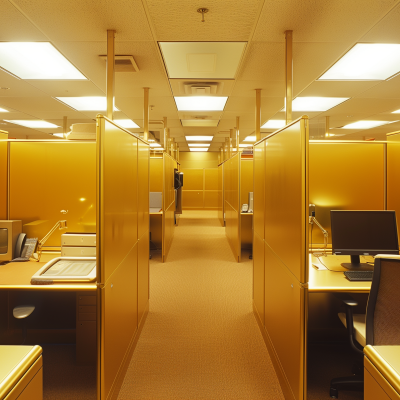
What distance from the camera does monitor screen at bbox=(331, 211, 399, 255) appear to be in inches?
91.4

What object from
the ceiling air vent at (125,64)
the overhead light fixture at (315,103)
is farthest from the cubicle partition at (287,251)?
the overhead light fixture at (315,103)

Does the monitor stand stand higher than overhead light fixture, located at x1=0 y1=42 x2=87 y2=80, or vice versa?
overhead light fixture, located at x1=0 y1=42 x2=87 y2=80

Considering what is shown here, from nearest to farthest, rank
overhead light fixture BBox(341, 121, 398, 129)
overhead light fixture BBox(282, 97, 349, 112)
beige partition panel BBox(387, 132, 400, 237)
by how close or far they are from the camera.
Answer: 1. beige partition panel BBox(387, 132, 400, 237)
2. overhead light fixture BBox(282, 97, 349, 112)
3. overhead light fixture BBox(341, 121, 398, 129)

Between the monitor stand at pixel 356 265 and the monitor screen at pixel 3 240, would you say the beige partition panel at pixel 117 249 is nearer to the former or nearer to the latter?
the monitor screen at pixel 3 240

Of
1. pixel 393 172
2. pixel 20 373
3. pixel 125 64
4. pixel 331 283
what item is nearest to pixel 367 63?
pixel 393 172

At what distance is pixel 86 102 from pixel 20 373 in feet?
14.4

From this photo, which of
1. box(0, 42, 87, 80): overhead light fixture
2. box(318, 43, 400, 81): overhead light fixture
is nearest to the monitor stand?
box(318, 43, 400, 81): overhead light fixture

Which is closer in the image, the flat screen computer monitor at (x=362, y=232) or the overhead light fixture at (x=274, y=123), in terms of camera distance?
the flat screen computer monitor at (x=362, y=232)

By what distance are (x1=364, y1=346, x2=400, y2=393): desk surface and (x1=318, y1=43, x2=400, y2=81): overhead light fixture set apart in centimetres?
259

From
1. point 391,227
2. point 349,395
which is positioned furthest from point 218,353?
point 391,227

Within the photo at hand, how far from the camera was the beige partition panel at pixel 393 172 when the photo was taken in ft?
8.73

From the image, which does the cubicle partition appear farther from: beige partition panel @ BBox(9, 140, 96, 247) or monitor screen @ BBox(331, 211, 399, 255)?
beige partition panel @ BBox(9, 140, 96, 247)

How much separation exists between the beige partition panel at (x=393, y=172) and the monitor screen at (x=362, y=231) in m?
0.41

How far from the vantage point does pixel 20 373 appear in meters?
0.84
